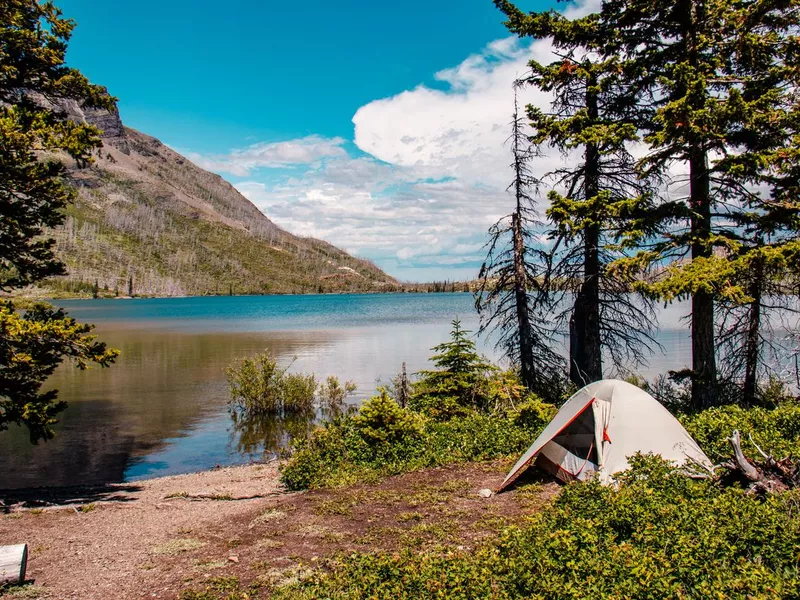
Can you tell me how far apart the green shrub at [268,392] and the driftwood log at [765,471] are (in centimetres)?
1609

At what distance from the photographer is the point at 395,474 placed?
10.5m

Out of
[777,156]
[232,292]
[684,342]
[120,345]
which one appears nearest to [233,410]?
[777,156]

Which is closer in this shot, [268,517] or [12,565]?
[12,565]

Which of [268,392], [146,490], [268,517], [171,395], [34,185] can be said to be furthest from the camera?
[171,395]

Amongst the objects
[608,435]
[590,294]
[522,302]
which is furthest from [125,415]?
[608,435]

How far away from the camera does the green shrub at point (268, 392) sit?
20859 mm

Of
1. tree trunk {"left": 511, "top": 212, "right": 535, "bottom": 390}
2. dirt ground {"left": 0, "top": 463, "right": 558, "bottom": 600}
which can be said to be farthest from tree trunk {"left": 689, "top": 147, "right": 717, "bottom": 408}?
tree trunk {"left": 511, "top": 212, "right": 535, "bottom": 390}

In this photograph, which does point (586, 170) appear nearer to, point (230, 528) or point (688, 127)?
point (688, 127)

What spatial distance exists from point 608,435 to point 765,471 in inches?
86.5

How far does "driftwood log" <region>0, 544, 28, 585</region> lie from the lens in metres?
6.19

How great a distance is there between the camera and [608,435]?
29.7ft

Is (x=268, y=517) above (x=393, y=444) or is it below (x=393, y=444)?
→ below

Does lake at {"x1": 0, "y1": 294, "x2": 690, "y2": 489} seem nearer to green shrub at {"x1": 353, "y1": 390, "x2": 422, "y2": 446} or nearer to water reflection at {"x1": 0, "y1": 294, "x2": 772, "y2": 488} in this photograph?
water reflection at {"x1": 0, "y1": 294, "x2": 772, "y2": 488}

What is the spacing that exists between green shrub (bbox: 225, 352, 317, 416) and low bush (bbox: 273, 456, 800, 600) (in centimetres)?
1522
